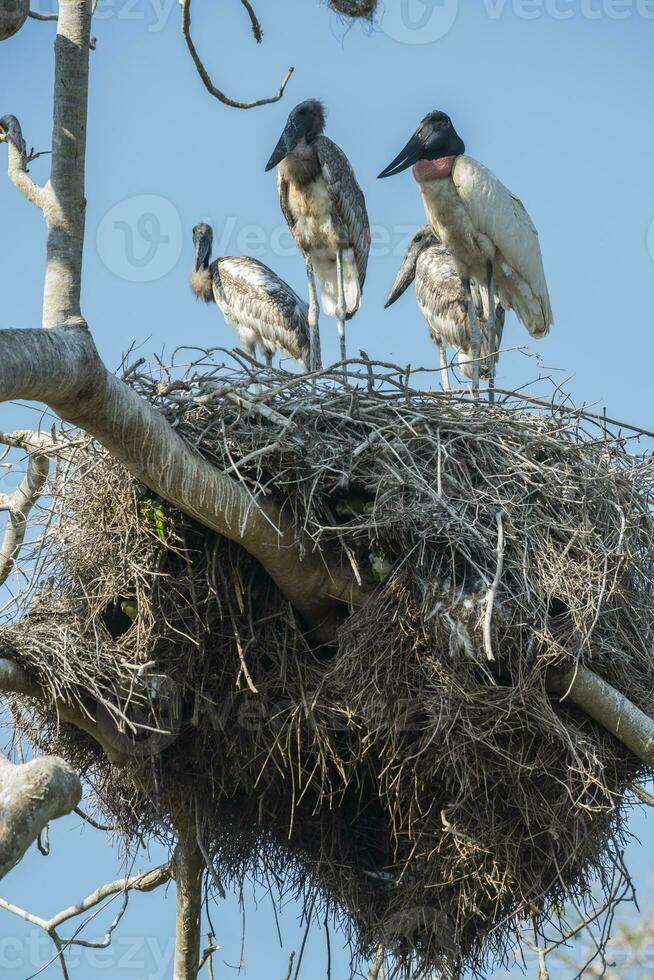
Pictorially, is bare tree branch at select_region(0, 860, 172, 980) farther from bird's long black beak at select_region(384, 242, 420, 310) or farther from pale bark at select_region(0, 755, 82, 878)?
bird's long black beak at select_region(384, 242, 420, 310)

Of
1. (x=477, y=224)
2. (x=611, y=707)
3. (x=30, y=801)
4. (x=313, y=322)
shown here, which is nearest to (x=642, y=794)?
(x=611, y=707)

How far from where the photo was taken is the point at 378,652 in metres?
5.61

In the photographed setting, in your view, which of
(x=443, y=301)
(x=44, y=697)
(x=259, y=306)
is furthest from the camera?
(x=259, y=306)

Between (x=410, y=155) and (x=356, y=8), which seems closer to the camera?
(x=356, y=8)

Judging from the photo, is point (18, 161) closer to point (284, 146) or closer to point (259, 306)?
point (284, 146)

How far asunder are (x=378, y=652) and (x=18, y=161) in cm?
240

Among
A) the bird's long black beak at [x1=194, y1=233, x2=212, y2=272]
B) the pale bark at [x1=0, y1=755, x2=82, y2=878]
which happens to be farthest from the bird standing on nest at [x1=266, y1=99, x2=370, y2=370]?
the pale bark at [x1=0, y1=755, x2=82, y2=878]

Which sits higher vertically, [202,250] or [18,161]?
[202,250]

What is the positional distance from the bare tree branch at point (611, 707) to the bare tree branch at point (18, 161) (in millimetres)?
2642

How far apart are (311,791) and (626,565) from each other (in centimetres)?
165

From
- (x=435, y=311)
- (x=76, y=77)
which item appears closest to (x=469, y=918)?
(x=76, y=77)

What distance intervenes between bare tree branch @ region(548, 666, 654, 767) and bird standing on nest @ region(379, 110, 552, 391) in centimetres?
368

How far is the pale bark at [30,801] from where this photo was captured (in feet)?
11.0

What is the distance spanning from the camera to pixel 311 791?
618 cm
